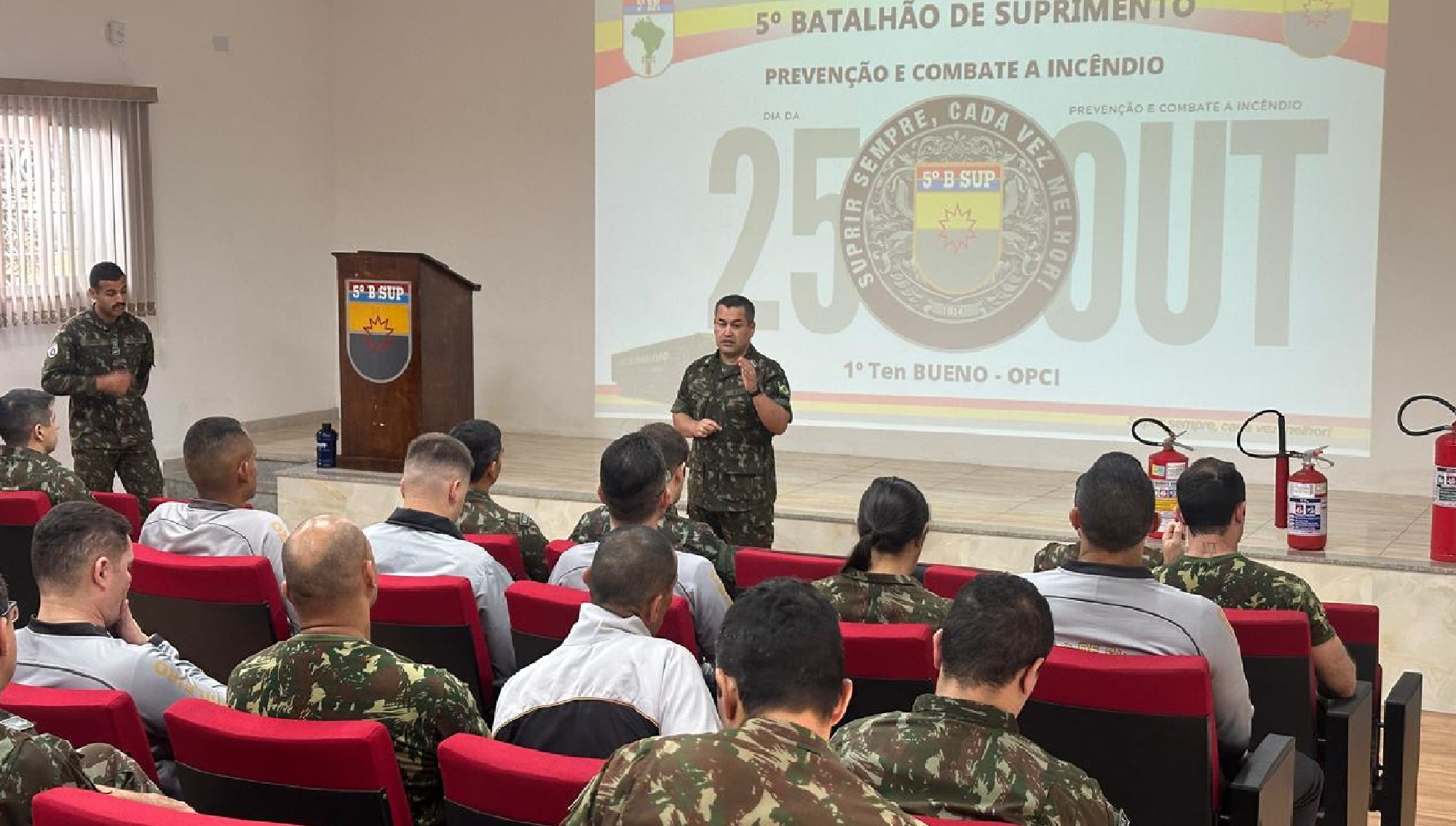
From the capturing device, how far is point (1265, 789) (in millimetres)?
2928

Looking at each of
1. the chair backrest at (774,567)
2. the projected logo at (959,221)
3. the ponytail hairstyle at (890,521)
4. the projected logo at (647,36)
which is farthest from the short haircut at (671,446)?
the projected logo at (647,36)

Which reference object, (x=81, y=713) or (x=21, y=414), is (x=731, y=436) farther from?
(x=81, y=713)

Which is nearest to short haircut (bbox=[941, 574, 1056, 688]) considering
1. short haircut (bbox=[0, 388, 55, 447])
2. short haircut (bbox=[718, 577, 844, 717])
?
short haircut (bbox=[718, 577, 844, 717])

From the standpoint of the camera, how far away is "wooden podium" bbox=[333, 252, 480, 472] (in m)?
8.45

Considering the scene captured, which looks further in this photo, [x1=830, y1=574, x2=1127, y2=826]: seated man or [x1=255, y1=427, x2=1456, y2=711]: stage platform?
[x1=255, y1=427, x2=1456, y2=711]: stage platform

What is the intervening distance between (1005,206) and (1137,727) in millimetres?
6054

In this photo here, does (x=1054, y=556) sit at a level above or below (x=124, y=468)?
above

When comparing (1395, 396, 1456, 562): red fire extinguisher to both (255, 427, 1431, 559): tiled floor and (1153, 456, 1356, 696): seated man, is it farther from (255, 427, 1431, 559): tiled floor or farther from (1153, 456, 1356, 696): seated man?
(1153, 456, 1356, 696): seated man

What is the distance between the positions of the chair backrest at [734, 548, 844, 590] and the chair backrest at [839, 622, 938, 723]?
0.90 m

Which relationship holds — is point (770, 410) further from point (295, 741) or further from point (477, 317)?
point (477, 317)

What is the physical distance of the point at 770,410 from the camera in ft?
20.0

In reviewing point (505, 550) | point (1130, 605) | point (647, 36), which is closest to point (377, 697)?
point (1130, 605)

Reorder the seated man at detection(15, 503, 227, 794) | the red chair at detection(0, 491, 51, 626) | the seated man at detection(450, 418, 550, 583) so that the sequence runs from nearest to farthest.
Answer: the seated man at detection(15, 503, 227, 794)
the seated man at detection(450, 418, 550, 583)
the red chair at detection(0, 491, 51, 626)

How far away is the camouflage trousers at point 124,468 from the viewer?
7281 millimetres
